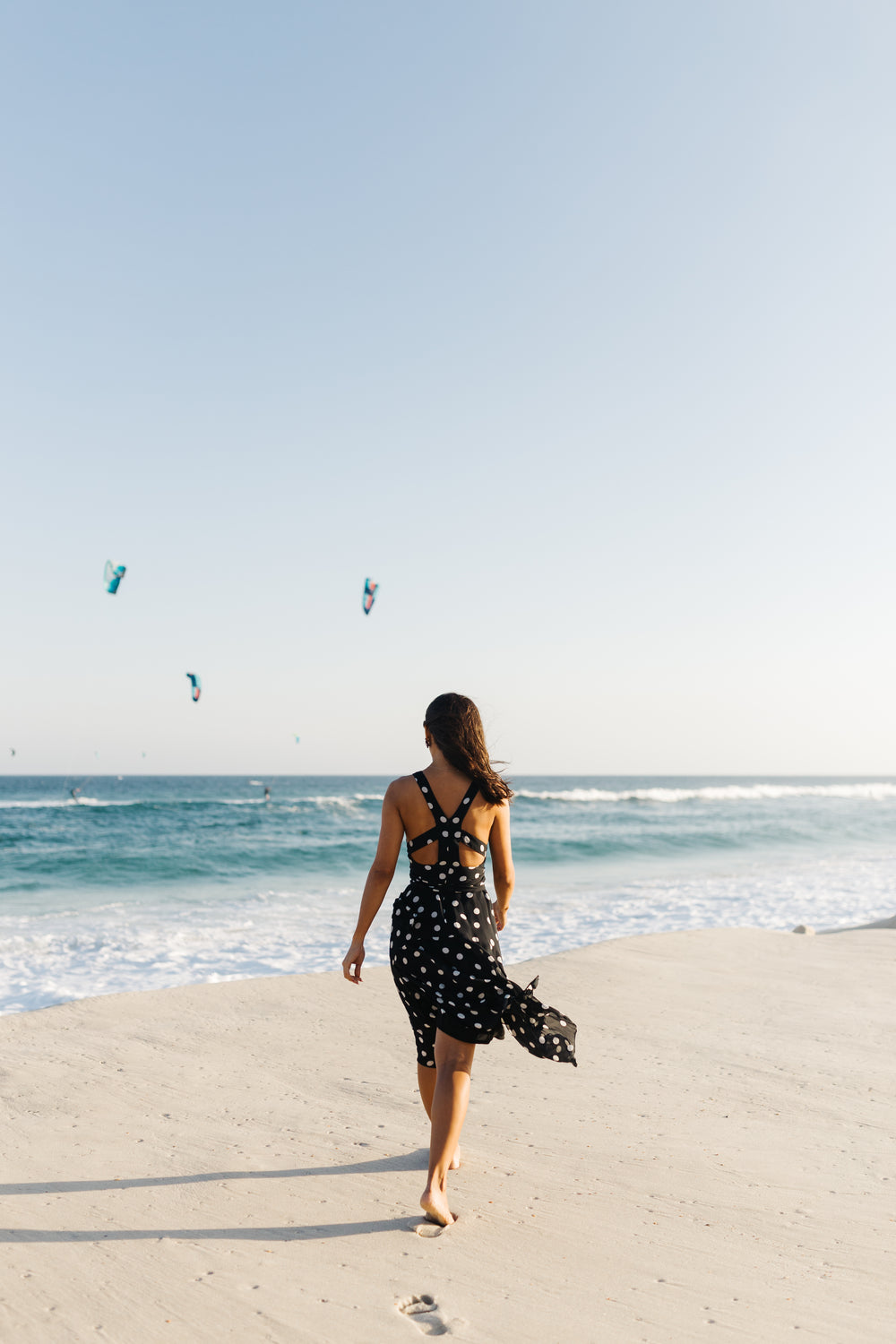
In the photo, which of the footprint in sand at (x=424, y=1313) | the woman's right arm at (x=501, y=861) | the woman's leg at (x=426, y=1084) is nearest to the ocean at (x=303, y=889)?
the woman's leg at (x=426, y=1084)

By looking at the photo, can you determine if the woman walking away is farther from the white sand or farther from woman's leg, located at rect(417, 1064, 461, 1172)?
the white sand

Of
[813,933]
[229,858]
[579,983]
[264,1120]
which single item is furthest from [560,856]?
[264,1120]

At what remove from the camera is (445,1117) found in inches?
112

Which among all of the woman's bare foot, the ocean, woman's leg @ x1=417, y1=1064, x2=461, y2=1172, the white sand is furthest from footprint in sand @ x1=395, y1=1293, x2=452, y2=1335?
the ocean

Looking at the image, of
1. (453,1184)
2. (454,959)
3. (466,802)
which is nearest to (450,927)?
(454,959)

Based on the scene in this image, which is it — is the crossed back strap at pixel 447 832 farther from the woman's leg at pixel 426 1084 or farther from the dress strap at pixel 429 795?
the woman's leg at pixel 426 1084

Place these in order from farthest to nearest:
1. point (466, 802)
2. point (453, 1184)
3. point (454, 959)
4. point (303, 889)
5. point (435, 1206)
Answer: point (303, 889) → point (453, 1184) → point (466, 802) → point (454, 959) → point (435, 1206)

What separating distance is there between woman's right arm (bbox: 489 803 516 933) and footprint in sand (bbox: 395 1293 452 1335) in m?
1.13

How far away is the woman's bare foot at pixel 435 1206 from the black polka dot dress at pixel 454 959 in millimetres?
422

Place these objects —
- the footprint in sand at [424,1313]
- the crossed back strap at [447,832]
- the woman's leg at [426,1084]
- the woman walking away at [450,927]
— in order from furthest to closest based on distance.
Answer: the woman's leg at [426,1084], the crossed back strap at [447,832], the woman walking away at [450,927], the footprint in sand at [424,1313]

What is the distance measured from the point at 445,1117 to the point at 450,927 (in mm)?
602

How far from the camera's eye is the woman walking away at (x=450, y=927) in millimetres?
2920

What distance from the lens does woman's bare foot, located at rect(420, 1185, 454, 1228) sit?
111 inches

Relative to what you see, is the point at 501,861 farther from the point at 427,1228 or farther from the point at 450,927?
the point at 427,1228
